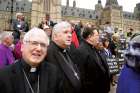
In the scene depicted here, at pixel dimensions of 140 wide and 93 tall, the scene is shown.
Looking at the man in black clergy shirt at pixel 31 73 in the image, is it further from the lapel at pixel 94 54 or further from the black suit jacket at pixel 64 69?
the lapel at pixel 94 54

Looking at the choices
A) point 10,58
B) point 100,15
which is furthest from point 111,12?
point 10,58

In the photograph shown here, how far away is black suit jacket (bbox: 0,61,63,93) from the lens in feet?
11.5

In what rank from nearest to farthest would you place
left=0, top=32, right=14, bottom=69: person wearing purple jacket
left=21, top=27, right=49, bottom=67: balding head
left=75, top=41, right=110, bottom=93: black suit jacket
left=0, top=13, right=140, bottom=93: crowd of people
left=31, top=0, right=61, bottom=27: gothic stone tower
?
left=0, top=13, right=140, bottom=93: crowd of people → left=21, top=27, right=49, bottom=67: balding head → left=75, top=41, right=110, bottom=93: black suit jacket → left=0, top=32, right=14, bottom=69: person wearing purple jacket → left=31, top=0, right=61, bottom=27: gothic stone tower

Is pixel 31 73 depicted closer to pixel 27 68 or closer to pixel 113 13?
pixel 27 68

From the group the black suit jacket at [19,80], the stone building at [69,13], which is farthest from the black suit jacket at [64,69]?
the stone building at [69,13]

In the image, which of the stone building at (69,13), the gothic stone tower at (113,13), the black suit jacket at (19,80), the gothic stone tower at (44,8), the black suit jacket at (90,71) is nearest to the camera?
the black suit jacket at (19,80)

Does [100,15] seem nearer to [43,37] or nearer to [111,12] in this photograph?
[111,12]

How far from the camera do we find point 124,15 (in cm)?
9844

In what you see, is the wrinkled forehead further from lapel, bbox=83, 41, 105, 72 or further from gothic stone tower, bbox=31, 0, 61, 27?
gothic stone tower, bbox=31, 0, 61, 27

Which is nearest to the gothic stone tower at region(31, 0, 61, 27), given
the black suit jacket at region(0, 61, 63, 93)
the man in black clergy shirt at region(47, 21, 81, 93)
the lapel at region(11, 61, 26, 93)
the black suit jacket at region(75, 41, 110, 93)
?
the black suit jacket at region(75, 41, 110, 93)

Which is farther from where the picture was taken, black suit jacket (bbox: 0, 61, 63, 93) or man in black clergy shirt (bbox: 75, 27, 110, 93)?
man in black clergy shirt (bbox: 75, 27, 110, 93)

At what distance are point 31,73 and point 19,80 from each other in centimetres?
14

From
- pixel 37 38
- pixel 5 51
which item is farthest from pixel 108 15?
pixel 37 38

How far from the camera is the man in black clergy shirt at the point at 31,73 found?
3514 mm
